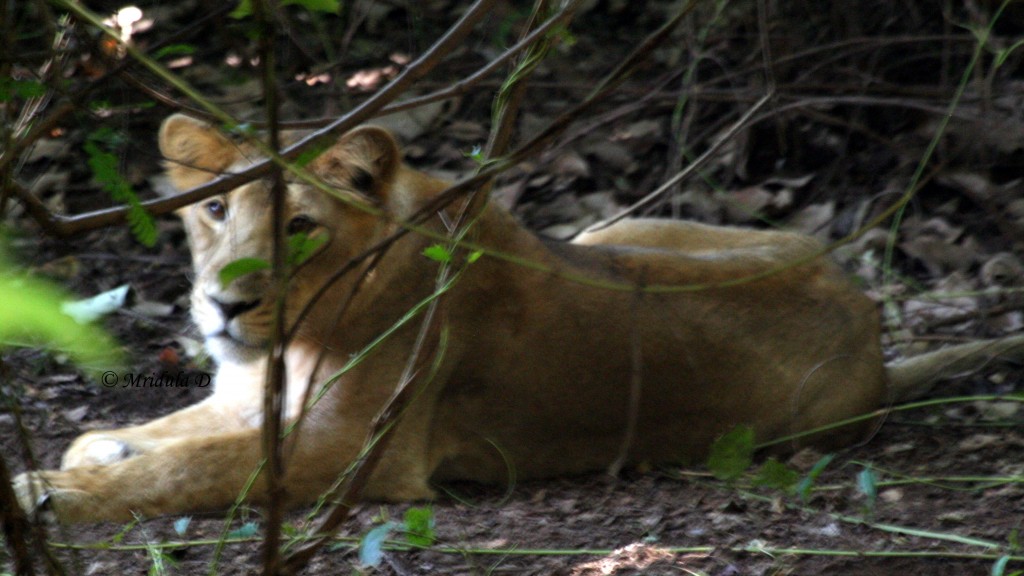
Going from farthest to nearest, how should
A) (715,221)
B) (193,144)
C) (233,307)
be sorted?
(715,221)
(193,144)
(233,307)

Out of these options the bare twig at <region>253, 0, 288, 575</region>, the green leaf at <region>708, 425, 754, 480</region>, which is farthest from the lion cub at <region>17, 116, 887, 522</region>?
the bare twig at <region>253, 0, 288, 575</region>

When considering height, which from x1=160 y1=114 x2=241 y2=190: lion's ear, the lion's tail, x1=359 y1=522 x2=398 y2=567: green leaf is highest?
x1=160 y1=114 x2=241 y2=190: lion's ear

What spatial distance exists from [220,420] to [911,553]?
2226 millimetres

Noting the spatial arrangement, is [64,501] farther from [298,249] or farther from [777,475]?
[777,475]

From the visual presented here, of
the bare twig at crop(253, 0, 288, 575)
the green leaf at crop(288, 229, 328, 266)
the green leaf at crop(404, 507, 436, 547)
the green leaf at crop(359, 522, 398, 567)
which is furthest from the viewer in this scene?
the green leaf at crop(404, 507, 436, 547)

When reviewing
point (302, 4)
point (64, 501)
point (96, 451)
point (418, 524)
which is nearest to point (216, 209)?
point (96, 451)

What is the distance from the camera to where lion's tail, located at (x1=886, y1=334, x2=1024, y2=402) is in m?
4.30

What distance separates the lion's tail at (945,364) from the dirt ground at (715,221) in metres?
0.06

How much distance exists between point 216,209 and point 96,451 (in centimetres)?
84

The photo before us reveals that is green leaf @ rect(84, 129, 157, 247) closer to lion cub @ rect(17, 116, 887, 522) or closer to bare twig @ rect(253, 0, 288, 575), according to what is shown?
bare twig @ rect(253, 0, 288, 575)

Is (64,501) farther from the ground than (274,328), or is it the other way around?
(274,328)

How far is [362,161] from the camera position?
3695 millimetres

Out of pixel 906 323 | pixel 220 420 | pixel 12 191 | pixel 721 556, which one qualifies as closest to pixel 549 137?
pixel 12 191

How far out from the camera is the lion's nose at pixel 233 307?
341 centimetres
